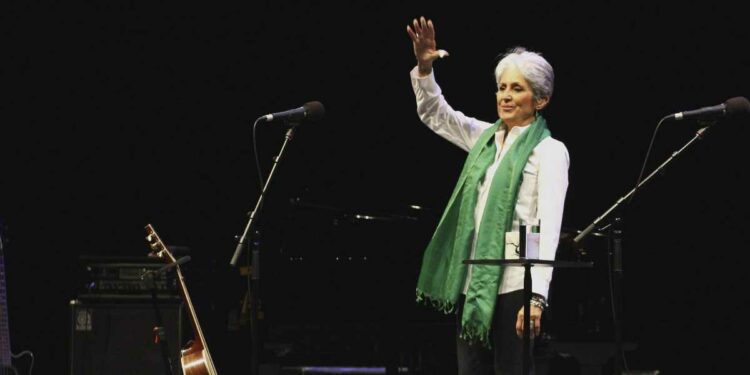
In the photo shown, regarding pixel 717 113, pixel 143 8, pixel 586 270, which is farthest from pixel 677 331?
pixel 143 8

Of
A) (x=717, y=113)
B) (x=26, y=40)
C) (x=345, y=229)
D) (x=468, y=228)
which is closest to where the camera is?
(x=468, y=228)

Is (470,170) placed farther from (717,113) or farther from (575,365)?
(575,365)

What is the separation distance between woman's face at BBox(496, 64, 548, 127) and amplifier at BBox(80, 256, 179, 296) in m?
2.69

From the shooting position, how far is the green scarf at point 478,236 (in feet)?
9.61

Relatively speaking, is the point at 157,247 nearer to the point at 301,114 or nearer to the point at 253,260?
the point at 253,260

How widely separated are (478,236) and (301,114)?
101cm

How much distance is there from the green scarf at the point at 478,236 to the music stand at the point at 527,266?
198mm

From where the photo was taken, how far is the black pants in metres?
2.85

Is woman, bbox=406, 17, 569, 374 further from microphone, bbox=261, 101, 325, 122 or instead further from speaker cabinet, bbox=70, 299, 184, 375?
speaker cabinet, bbox=70, 299, 184, 375

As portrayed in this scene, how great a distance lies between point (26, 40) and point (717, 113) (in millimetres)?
4408

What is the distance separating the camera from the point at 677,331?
226 inches

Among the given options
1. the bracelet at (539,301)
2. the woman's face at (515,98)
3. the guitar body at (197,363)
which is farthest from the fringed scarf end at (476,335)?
the guitar body at (197,363)

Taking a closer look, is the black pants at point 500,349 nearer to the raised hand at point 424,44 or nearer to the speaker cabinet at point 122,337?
the raised hand at point 424,44

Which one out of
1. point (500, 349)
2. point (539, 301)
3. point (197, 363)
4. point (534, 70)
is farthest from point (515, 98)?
point (197, 363)
